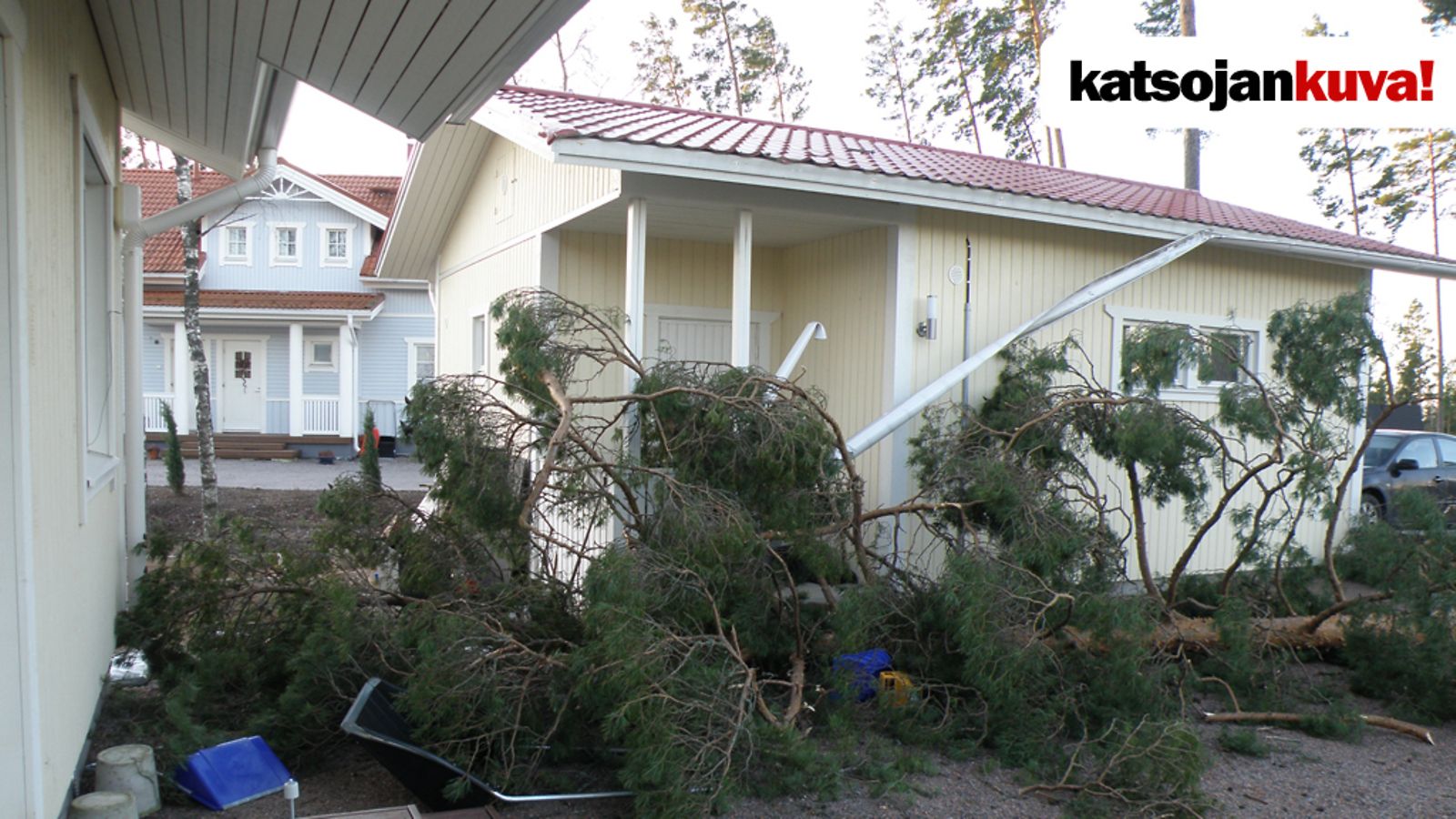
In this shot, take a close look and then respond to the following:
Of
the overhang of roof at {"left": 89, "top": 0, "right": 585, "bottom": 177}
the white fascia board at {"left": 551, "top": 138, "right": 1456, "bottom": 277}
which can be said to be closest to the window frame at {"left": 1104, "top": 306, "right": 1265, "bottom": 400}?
the white fascia board at {"left": 551, "top": 138, "right": 1456, "bottom": 277}

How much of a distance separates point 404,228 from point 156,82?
256 inches

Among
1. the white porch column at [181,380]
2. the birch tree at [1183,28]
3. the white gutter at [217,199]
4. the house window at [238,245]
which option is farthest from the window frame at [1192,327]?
the house window at [238,245]

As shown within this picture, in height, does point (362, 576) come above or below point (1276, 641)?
above

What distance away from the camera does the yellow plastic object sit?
5500 millimetres

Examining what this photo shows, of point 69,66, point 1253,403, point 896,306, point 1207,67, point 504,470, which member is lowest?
point 504,470

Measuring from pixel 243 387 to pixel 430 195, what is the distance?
13.8 metres

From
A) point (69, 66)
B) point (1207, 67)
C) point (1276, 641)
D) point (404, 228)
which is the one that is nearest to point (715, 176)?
point (69, 66)

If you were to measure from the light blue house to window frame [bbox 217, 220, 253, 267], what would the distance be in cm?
2

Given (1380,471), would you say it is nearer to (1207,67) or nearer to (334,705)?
(1207,67)

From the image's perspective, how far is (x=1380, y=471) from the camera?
13734 mm

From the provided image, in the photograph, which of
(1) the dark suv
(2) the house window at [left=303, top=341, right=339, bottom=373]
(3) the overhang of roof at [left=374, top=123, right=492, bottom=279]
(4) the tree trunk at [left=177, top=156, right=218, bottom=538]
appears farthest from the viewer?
(2) the house window at [left=303, top=341, right=339, bottom=373]

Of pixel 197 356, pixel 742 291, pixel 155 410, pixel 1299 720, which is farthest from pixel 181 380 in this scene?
pixel 1299 720

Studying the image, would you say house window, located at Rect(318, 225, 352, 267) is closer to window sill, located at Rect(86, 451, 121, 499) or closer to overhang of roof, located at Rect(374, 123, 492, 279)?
overhang of roof, located at Rect(374, 123, 492, 279)

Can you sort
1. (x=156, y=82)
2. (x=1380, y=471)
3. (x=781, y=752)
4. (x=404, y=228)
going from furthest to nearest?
(x=1380, y=471), (x=404, y=228), (x=156, y=82), (x=781, y=752)
